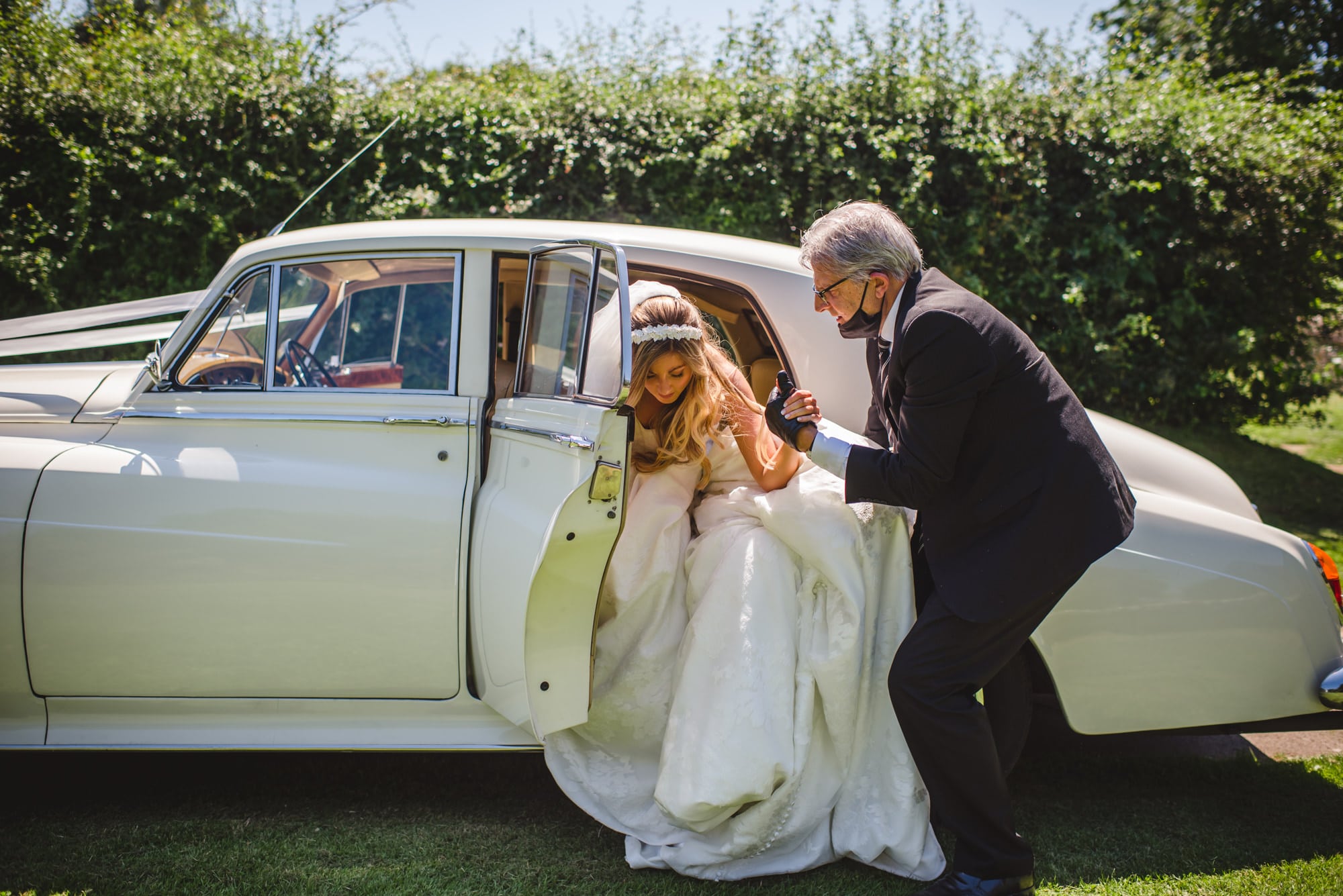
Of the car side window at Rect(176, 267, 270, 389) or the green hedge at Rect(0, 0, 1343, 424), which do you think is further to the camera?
the green hedge at Rect(0, 0, 1343, 424)

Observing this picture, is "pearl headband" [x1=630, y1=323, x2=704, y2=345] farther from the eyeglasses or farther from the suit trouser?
the suit trouser

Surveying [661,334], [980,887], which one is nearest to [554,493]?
[661,334]

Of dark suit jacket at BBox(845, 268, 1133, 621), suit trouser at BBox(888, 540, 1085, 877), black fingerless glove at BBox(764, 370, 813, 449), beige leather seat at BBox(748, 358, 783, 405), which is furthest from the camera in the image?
beige leather seat at BBox(748, 358, 783, 405)

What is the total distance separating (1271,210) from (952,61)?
2868 mm

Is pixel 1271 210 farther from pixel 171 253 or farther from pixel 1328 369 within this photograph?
pixel 171 253

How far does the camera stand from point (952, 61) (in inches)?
291

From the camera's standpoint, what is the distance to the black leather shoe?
100 inches

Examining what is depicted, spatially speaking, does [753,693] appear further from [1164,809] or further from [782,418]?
[1164,809]

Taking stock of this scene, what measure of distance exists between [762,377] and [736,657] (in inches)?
42.5

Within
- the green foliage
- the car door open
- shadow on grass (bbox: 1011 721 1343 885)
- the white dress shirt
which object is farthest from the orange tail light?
the green foliage

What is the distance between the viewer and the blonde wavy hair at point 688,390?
2877 millimetres

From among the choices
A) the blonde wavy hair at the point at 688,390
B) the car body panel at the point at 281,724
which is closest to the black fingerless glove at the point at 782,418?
the blonde wavy hair at the point at 688,390

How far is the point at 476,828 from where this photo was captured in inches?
119

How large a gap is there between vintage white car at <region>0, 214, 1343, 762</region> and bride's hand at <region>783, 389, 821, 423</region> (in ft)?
1.50
